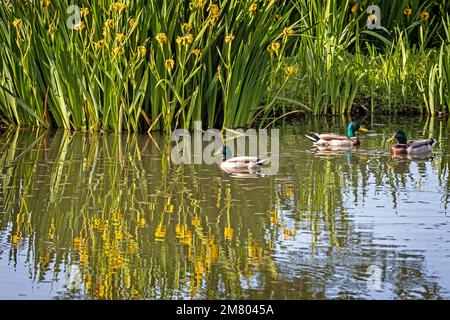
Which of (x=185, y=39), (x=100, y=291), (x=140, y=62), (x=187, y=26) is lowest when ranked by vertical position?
(x=100, y=291)

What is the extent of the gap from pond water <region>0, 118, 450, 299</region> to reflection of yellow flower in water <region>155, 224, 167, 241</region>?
14mm

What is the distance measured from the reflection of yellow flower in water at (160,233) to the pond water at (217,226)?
0.01 meters

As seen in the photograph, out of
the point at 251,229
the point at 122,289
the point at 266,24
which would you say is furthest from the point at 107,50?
the point at 122,289

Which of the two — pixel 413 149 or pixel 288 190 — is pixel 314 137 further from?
pixel 288 190

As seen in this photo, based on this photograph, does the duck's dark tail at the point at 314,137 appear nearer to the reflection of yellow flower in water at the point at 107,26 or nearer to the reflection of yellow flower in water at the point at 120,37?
the reflection of yellow flower in water at the point at 120,37

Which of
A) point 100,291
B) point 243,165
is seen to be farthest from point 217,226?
point 243,165

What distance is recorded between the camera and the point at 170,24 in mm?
10625

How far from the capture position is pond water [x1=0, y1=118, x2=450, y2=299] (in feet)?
17.9

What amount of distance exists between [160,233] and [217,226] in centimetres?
41

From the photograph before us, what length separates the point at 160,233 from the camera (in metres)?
6.59

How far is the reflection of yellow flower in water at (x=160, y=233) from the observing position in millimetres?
6441

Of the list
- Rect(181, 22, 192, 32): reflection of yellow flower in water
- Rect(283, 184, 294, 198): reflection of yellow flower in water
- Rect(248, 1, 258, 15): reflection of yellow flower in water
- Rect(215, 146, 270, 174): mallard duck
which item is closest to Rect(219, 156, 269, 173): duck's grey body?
Rect(215, 146, 270, 174): mallard duck

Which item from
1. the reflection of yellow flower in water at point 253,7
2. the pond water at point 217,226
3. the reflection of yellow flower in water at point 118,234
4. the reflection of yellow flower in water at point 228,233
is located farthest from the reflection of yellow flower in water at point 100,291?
the reflection of yellow flower in water at point 253,7

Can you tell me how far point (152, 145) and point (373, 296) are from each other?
5416mm
